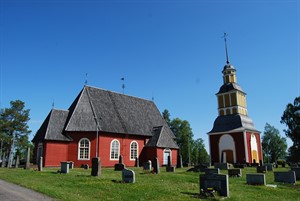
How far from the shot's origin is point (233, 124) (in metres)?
40.9

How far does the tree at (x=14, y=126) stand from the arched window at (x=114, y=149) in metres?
29.1

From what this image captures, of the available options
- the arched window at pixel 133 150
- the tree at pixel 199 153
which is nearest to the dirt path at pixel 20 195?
the arched window at pixel 133 150

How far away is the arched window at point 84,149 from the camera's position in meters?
29.1

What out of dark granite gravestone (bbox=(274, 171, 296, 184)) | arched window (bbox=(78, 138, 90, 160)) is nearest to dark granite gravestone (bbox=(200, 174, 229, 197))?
dark granite gravestone (bbox=(274, 171, 296, 184))

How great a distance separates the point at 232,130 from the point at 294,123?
18.4 meters

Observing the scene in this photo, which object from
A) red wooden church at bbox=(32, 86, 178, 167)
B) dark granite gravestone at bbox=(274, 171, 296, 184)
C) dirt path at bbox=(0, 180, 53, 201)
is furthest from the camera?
red wooden church at bbox=(32, 86, 178, 167)

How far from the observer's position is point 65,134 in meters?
29.0

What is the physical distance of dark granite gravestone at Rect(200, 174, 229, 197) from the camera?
Result: 1102 centimetres

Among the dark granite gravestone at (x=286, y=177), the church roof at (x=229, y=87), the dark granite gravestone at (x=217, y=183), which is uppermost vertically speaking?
the church roof at (x=229, y=87)

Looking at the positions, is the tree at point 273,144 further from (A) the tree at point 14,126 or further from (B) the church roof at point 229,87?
(A) the tree at point 14,126

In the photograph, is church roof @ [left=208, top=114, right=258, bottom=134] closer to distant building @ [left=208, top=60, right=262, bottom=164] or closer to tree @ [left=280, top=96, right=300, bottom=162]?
distant building @ [left=208, top=60, right=262, bottom=164]

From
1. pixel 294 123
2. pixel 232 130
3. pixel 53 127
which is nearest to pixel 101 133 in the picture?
pixel 53 127

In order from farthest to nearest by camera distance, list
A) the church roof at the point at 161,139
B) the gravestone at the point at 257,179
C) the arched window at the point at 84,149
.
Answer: the church roof at the point at 161,139
the arched window at the point at 84,149
the gravestone at the point at 257,179

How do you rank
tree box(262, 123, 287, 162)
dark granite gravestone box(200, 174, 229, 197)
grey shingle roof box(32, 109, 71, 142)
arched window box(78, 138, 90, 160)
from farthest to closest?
tree box(262, 123, 287, 162) < arched window box(78, 138, 90, 160) < grey shingle roof box(32, 109, 71, 142) < dark granite gravestone box(200, 174, 229, 197)
